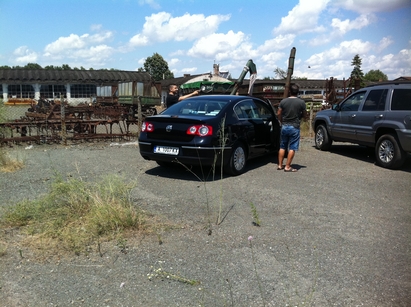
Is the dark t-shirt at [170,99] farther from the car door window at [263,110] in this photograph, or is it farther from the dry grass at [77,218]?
the dry grass at [77,218]

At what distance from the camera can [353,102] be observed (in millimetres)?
10391

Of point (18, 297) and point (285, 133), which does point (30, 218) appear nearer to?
point (18, 297)

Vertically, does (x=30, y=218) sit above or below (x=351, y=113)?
below

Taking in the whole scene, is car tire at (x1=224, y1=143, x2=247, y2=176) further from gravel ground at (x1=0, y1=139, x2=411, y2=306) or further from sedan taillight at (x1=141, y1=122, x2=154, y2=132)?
sedan taillight at (x1=141, y1=122, x2=154, y2=132)

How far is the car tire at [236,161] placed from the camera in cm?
749

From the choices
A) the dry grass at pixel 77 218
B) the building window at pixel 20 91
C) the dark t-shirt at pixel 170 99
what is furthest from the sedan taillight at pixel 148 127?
the building window at pixel 20 91

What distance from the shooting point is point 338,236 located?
452 centimetres

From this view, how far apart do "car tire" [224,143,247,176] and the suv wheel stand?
14.3 ft

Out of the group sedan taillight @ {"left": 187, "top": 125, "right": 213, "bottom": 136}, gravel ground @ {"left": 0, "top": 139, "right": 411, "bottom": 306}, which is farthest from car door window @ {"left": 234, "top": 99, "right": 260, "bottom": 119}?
gravel ground @ {"left": 0, "top": 139, "right": 411, "bottom": 306}

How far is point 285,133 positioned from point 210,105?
176 centimetres

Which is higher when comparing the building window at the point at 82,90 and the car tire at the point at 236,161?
the building window at the point at 82,90

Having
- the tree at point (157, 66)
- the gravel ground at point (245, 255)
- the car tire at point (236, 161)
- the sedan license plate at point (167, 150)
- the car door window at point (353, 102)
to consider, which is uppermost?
the tree at point (157, 66)

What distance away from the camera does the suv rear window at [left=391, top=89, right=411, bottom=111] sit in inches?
332

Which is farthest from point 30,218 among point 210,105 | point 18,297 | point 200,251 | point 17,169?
point 210,105
